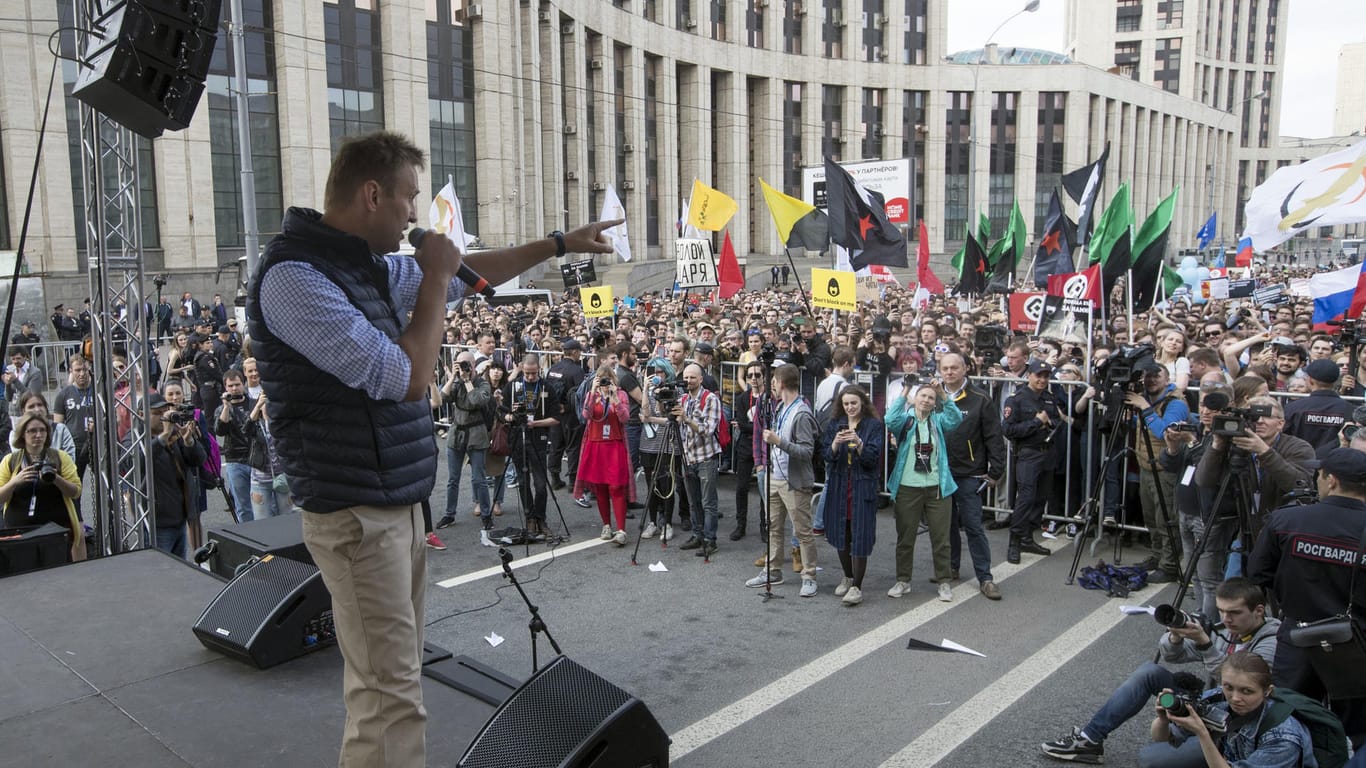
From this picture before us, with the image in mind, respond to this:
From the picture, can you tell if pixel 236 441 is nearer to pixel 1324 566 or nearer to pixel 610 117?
pixel 1324 566

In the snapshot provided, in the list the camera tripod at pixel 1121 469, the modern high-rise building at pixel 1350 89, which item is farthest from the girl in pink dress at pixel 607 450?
the modern high-rise building at pixel 1350 89

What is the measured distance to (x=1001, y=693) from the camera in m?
6.32

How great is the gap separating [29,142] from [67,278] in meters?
4.12

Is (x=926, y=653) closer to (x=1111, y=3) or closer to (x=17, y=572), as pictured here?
(x=17, y=572)

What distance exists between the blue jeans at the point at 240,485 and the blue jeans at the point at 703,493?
4.41m

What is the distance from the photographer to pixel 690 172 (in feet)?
188

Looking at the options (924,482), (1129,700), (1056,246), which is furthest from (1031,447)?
(1056,246)

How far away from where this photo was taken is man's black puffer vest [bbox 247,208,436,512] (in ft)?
8.96

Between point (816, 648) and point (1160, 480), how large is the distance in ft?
12.9

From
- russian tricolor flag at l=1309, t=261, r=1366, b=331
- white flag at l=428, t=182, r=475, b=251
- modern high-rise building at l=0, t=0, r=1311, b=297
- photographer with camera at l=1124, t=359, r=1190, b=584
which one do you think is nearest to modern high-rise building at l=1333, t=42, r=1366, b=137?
modern high-rise building at l=0, t=0, r=1311, b=297

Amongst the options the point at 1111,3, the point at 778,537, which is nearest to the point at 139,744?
the point at 778,537

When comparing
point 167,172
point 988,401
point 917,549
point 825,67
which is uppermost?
point 825,67

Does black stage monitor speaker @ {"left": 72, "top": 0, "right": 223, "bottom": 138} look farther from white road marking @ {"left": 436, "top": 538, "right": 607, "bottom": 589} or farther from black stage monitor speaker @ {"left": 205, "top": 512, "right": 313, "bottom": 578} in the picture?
white road marking @ {"left": 436, "top": 538, "right": 607, "bottom": 589}

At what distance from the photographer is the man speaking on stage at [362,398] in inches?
104
